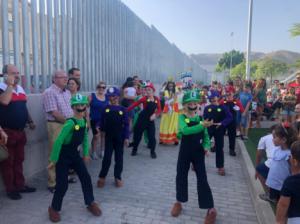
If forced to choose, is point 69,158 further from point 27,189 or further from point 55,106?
point 27,189

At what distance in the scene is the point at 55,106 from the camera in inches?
192

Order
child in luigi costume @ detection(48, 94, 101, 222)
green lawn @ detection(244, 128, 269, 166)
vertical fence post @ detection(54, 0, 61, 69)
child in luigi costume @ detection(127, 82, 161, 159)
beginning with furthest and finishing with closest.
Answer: green lawn @ detection(244, 128, 269, 166) < child in luigi costume @ detection(127, 82, 161, 159) < vertical fence post @ detection(54, 0, 61, 69) < child in luigi costume @ detection(48, 94, 101, 222)

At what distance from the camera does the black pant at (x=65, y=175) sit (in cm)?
396

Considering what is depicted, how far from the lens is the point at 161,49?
1752cm

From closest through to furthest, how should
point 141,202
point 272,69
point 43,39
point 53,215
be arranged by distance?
point 53,215
point 141,202
point 43,39
point 272,69

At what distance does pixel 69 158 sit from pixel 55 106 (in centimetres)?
121

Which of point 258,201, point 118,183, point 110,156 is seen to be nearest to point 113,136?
point 110,156

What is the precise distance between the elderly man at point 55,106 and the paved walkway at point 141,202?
649 millimetres

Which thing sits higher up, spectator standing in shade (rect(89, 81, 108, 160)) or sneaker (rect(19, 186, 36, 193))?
spectator standing in shade (rect(89, 81, 108, 160))

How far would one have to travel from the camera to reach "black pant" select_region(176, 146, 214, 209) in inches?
156

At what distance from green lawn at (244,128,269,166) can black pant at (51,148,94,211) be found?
436cm

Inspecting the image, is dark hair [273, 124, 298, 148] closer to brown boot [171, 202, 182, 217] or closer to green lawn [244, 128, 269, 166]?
brown boot [171, 202, 182, 217]

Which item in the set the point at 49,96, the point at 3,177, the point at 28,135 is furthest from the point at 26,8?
the point at 3,177

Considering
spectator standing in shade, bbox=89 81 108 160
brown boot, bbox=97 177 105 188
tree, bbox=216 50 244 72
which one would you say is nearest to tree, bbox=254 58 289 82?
spectator standing in shade, bbox=89 81 108 160
